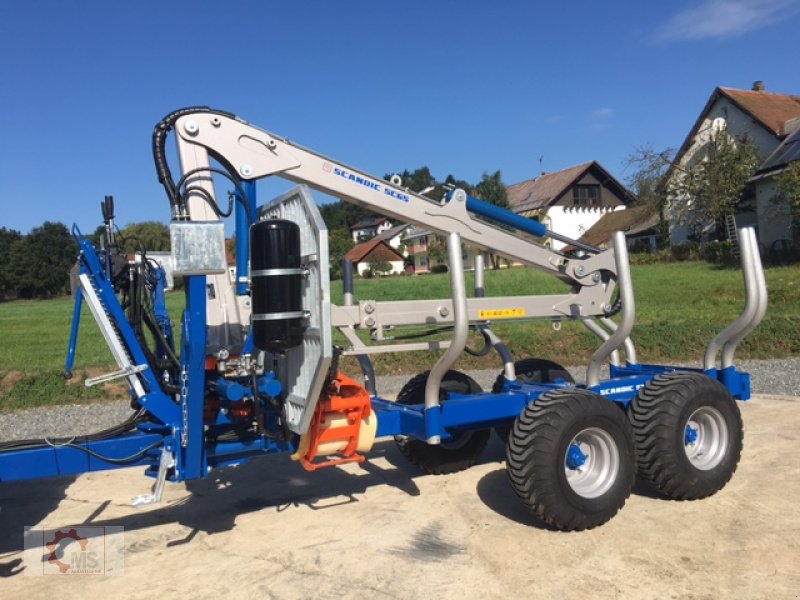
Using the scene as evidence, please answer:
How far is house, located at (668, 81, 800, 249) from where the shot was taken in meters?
29.8

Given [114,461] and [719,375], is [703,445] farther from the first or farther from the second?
[114,461]

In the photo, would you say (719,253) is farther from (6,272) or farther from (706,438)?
(6,272)

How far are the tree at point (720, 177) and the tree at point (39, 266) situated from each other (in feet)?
153

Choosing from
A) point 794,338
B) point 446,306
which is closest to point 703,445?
point 446,306

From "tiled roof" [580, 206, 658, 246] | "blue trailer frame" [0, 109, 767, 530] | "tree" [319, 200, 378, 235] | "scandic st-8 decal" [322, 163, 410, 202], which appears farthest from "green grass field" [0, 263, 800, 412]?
"tree" [319, 200, 378, 235]

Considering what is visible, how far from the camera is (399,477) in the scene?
21.0 feet

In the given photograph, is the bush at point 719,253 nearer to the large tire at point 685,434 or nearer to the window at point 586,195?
the window at point 586,195

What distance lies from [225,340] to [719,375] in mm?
4237

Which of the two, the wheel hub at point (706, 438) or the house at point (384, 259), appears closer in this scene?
the wheel hub at point (706, 438)

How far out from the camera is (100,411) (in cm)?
1085
